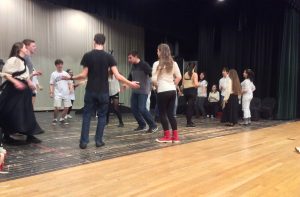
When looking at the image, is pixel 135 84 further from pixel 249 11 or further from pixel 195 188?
pixel 249 11

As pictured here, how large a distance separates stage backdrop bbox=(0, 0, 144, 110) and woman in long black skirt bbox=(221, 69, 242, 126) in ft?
21.5

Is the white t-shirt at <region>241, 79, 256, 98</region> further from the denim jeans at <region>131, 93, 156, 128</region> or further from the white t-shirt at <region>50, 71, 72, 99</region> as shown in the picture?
the white t-shirt at <region>50, 71, 72, 99</region>

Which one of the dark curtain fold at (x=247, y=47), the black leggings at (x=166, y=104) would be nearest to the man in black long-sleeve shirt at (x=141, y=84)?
the black leggings at (x=166, y=104)

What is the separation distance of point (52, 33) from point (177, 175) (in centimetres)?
1009

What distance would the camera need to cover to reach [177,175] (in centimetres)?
308

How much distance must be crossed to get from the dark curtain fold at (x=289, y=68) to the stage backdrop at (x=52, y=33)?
6525mm

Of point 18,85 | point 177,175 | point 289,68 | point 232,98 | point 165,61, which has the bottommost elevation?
point 177,175

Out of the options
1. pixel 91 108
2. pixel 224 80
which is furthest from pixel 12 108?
pixel 224 80

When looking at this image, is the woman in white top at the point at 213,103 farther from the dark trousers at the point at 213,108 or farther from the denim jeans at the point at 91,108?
the denim jeans at the point at 91,108

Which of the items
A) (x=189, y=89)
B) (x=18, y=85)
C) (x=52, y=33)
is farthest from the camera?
(x=52, y=33)

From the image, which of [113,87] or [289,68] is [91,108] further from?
[289,68]

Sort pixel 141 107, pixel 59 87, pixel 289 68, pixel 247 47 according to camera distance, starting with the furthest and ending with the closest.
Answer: pixel 247 47
pixel 289 68
pixel 59 87
pixel 141 107

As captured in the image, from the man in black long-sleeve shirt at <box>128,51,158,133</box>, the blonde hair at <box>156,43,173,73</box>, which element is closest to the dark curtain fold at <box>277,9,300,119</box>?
the man in black long-sleeve shirt at <box>128,51,158,133</box>

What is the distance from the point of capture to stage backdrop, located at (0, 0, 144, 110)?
1092cm
